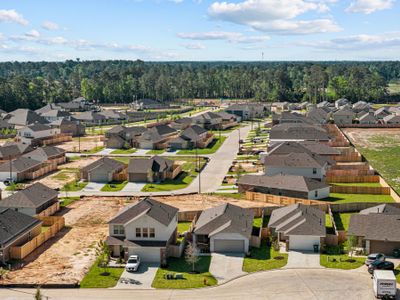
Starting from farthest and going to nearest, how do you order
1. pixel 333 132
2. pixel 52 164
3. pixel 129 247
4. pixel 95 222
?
pixel 333 132, pixel 52 164, pixel 95 222, pixel 129 247

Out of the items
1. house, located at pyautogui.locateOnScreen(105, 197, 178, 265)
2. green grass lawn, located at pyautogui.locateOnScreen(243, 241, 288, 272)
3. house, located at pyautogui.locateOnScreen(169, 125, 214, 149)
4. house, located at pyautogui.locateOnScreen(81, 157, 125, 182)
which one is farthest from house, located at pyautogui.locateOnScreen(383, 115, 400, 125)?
house, located at pyautogui.locateOnScreen(105, 197, 178, 265)

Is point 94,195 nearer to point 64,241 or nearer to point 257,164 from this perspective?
point 64,241

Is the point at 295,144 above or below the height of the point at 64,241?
above

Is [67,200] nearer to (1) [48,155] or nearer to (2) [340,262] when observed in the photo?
(1) [48,155]

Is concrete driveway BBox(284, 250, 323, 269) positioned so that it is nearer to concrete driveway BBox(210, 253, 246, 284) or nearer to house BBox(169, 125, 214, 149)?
concrete driveway BBox(210, 253, 246, 284)

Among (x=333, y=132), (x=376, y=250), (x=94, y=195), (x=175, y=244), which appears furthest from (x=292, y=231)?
(x=333, y=132)

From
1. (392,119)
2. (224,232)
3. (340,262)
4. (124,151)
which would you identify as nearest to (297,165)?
(224,232)

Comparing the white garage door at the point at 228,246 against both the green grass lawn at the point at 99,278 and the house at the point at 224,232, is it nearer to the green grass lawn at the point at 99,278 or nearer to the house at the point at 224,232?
the house at the point at 224,232
